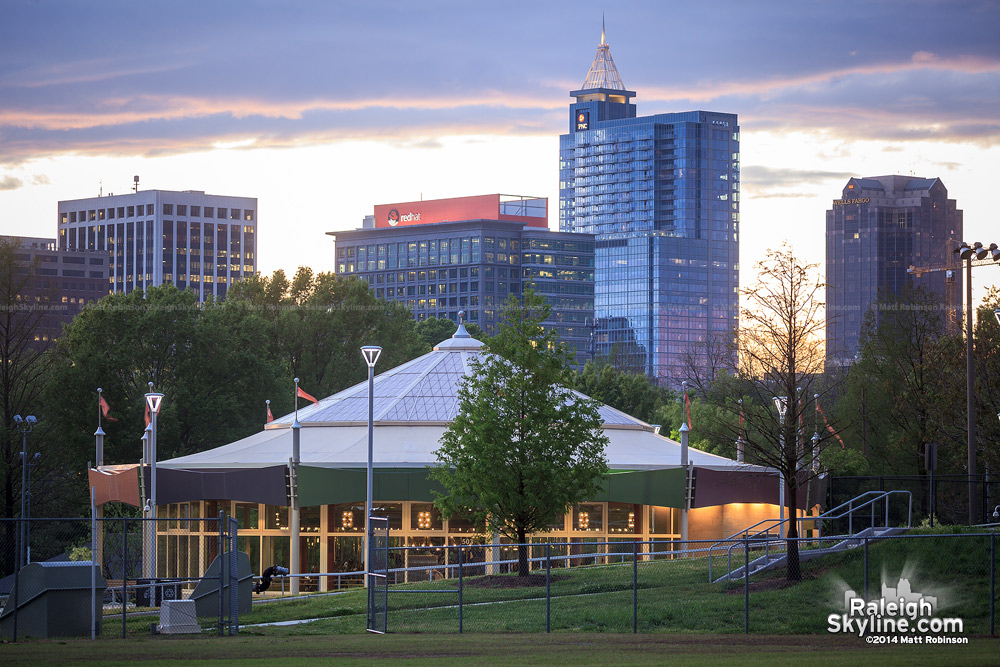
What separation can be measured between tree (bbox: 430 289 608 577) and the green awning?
8.76 m

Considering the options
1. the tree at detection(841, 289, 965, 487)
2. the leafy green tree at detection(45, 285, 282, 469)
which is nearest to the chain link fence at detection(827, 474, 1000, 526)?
the tree at detection(841, 289, 965, 487)

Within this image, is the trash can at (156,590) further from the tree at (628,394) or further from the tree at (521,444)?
the tree at (628,394)

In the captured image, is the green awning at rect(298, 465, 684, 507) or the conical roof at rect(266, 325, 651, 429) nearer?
the green awning at rect(298, 465, 684, 507)

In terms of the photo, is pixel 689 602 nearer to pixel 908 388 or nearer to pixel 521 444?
pixel 521 444

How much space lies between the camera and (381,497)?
46.5 metres

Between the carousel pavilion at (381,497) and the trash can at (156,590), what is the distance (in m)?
10.1

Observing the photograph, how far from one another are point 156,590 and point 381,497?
13.0 m

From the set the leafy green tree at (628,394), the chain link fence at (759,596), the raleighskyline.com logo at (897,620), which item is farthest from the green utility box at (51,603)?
the leafy green tree at (628,394)

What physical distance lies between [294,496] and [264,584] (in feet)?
32.7

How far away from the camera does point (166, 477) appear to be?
48562 millimetres

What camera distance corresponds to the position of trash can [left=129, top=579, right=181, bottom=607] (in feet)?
104

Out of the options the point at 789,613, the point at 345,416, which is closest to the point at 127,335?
the point at 345,416

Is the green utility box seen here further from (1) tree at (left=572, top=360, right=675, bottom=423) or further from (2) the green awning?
(1) tree at (left=572, top=360, right=675, bottom=423)

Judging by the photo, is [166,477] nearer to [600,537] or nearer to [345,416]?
[345,416]
